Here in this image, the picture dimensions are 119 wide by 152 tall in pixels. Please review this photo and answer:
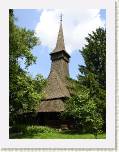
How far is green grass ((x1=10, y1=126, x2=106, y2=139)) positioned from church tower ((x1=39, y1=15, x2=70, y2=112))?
26 cm

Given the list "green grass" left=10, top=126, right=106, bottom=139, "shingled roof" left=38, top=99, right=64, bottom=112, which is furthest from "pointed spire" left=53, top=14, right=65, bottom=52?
"green grass" left=10, top=126, right=106, bottom=139

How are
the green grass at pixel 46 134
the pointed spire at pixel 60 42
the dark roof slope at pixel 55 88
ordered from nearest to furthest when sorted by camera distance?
the green grass at pixel 46 134 → the pointed spire at pixel 60 42 → the dark roof slope at pixel 55 88

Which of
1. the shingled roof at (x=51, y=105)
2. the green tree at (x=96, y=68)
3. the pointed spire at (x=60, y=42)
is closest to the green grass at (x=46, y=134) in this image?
the shingled roof at (x=51, y=105)

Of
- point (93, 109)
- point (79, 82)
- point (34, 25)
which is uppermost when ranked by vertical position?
→ point (34, 25)

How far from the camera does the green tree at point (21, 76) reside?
5184 millimetres

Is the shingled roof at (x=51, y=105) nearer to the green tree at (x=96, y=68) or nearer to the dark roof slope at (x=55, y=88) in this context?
the dark roof slope at (x=55, y=88)

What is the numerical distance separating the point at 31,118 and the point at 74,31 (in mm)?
1154

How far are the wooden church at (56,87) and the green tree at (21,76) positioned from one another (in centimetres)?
11

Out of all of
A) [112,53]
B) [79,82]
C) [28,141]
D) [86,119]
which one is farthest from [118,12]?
[28,141]

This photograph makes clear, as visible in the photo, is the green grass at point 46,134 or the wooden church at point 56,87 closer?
the green grass at point 46,134

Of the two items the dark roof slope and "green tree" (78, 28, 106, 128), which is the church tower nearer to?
the dark roof slope

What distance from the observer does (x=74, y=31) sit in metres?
5.27

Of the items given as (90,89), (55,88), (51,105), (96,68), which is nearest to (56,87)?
(55,88)

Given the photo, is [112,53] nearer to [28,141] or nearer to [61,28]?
[61,28]
